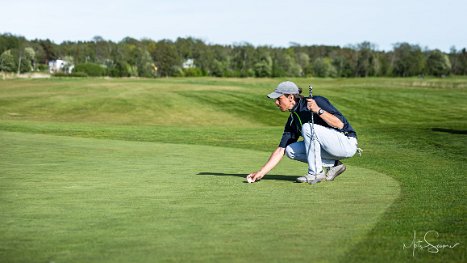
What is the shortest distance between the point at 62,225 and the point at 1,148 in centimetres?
1114

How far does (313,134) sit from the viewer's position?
10.9 meters

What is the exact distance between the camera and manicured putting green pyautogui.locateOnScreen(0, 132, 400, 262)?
5.96 m

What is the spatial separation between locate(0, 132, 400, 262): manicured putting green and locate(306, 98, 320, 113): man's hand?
121cm

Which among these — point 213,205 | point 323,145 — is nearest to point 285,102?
point 323,145

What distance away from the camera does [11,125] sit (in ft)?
105

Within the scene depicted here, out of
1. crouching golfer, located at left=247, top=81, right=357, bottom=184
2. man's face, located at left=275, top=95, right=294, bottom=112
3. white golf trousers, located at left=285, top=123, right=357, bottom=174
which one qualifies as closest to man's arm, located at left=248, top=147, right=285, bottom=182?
crouching golfer, located at left=247, top=81, right=357, bottom=184

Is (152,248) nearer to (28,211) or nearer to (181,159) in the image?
(28,211)

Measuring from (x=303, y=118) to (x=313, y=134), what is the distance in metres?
0.31

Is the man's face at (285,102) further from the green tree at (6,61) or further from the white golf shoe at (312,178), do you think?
the green tree at (6,61)

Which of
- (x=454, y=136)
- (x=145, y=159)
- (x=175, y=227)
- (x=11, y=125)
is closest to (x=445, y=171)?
(x=145, y=159)

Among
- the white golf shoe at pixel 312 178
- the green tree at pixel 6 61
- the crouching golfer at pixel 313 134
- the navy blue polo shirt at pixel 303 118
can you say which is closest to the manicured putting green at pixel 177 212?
the white golf shoe at pixel 312 178

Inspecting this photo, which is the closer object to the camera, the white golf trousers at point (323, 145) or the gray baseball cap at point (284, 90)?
the gray baseball cap at point (284, 90)

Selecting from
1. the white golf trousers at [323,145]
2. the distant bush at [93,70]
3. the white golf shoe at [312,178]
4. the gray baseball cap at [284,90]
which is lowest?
the distant bush at [93,70]

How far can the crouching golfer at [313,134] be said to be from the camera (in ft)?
34.9
